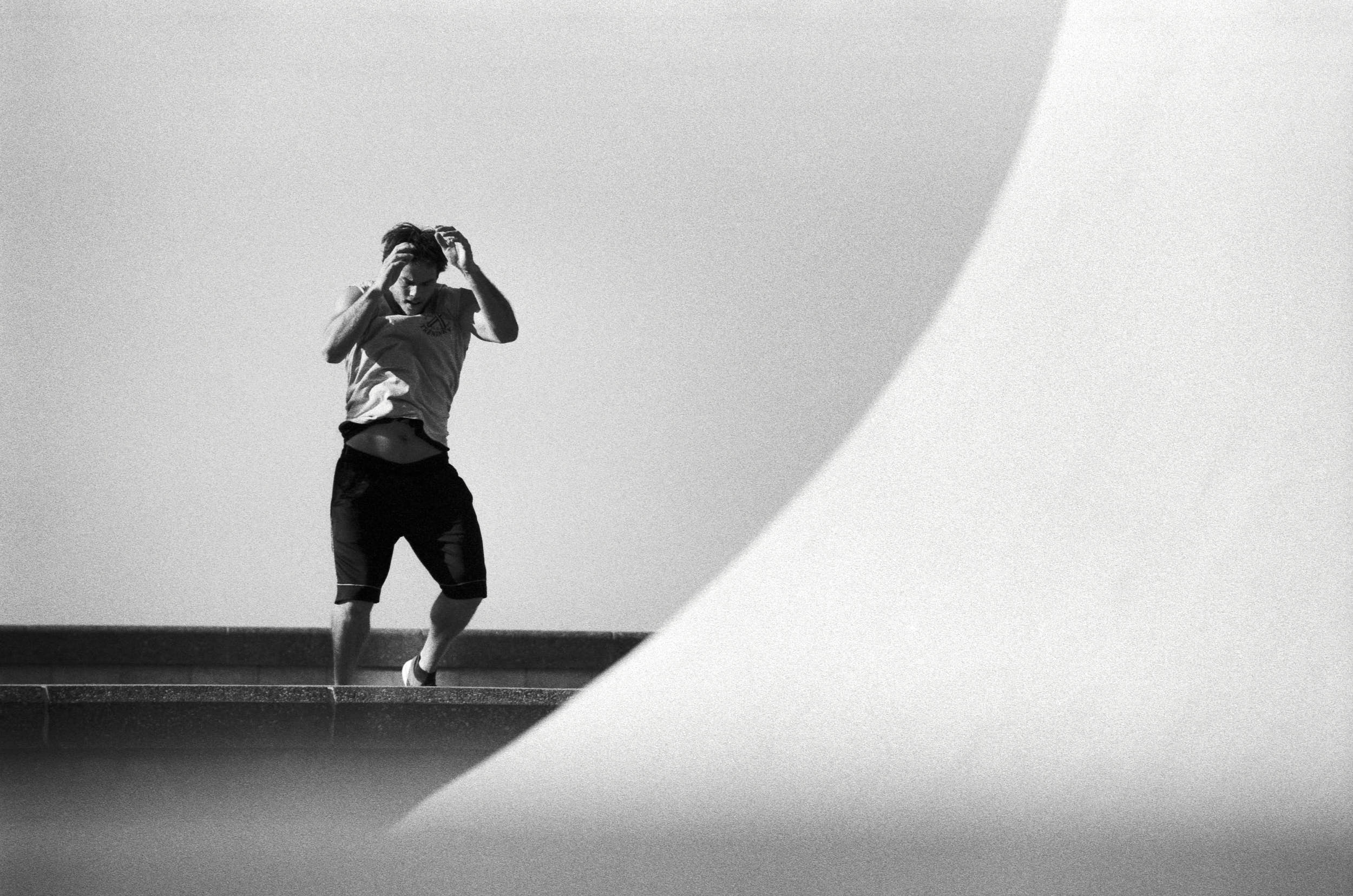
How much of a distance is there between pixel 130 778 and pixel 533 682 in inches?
86.3

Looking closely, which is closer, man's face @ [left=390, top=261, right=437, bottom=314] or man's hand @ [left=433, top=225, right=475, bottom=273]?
man's hand @ [left=433, top=225, right=475, bottom=273]

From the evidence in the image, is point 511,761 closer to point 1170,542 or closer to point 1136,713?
point 1136,713

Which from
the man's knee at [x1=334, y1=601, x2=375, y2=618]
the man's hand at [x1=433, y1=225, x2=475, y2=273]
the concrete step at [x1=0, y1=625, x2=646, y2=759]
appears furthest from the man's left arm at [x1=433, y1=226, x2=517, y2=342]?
the concrete step at [x1=0, y1=625, x2=646, y2=759]

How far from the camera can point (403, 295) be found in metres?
3.28

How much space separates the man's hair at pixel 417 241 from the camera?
3236 millimetres

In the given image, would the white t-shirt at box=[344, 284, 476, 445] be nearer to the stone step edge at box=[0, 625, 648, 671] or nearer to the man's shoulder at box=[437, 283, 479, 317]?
the man's shoulder at box=[437, 283, 479, 317]

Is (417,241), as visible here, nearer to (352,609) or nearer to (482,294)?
(482,294)

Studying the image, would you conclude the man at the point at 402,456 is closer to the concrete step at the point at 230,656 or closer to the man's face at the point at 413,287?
the man's face at the point at 413,287

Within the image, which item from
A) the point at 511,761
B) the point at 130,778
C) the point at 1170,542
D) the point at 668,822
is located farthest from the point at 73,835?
the point at 1170,542

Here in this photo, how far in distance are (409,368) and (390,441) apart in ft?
0.60

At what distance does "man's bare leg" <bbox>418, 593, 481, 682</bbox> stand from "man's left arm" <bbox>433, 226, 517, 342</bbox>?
64cm

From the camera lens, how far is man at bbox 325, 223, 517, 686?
3109 mm

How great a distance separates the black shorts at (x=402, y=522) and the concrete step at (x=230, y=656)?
3.40 ft

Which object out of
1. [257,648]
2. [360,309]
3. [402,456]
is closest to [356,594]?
[402,456]
